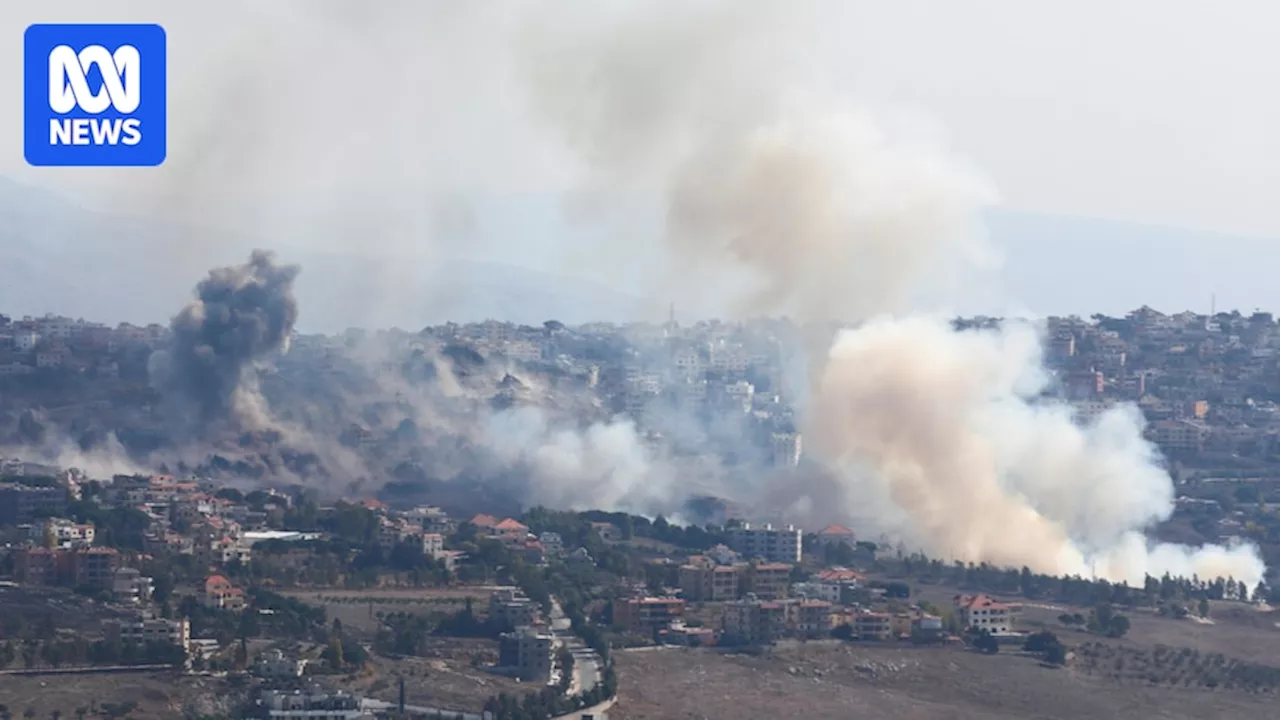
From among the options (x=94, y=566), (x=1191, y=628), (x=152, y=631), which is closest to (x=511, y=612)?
(x=152, y=631)

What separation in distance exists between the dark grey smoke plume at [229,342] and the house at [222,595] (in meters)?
29.1

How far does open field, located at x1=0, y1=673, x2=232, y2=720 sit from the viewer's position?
5231 cm

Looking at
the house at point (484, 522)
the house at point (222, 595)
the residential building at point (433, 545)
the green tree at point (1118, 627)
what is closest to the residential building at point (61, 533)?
the house at point (222, 595)

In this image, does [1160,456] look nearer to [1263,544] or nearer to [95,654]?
[1263,544]

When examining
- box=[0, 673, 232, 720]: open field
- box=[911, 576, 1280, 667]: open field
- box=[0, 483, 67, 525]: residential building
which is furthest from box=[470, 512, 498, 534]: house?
box=[0, 673, 232, 720]: open field

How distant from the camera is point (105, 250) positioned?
15888 centimetres

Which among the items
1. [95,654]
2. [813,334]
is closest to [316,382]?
[813,334]

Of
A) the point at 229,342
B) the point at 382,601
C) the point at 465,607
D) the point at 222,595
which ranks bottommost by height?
the point at 465,607

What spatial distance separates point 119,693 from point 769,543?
88.5 ft

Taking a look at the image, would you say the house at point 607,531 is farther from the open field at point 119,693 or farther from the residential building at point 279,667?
the open field at point 119,693

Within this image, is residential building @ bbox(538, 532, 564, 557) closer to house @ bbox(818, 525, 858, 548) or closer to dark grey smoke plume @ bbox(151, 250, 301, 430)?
house @ bbox(818, 525, 858, 548)

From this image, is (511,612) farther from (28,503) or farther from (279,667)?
(28,503)

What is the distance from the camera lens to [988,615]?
215 feet

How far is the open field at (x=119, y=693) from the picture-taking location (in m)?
52.3
